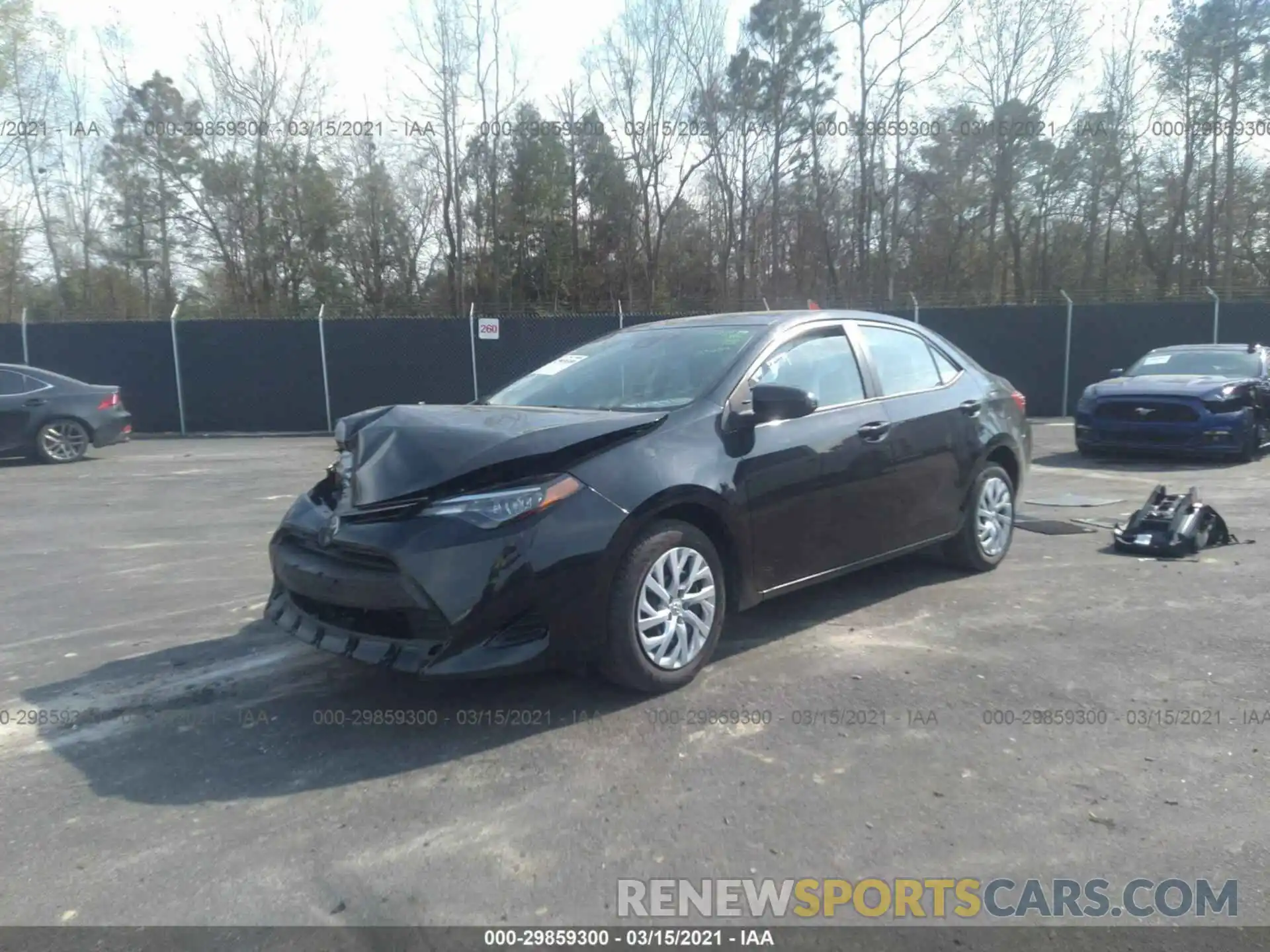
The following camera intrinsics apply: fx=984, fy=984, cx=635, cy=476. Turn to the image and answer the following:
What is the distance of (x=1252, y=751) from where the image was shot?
362cm

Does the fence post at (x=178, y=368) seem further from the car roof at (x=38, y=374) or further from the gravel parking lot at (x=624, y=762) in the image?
the gravel parking lot at (x=624, y=762)

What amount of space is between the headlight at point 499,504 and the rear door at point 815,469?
100 centimetres

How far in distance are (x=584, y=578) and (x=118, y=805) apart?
1.77m

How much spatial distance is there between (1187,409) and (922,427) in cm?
672

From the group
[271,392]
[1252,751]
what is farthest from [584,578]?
[271,392]

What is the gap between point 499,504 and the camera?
3.78m

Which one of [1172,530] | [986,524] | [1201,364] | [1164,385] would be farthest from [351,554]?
[1201,364]

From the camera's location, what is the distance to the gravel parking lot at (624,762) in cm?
287

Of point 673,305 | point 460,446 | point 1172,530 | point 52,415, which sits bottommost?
point 1172,530

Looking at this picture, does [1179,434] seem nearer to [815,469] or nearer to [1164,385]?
[1164,385]

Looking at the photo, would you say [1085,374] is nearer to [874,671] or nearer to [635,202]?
[874,671]

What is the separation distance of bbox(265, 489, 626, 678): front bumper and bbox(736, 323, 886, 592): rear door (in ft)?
3.17

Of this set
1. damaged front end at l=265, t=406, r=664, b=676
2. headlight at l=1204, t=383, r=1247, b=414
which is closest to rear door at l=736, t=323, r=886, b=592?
damaged front end at l=265, t=406, r=664, b=676

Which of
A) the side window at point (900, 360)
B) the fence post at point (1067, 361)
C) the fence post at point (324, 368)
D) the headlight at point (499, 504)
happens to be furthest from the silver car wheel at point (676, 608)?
the fence post at point (1067, 361)
